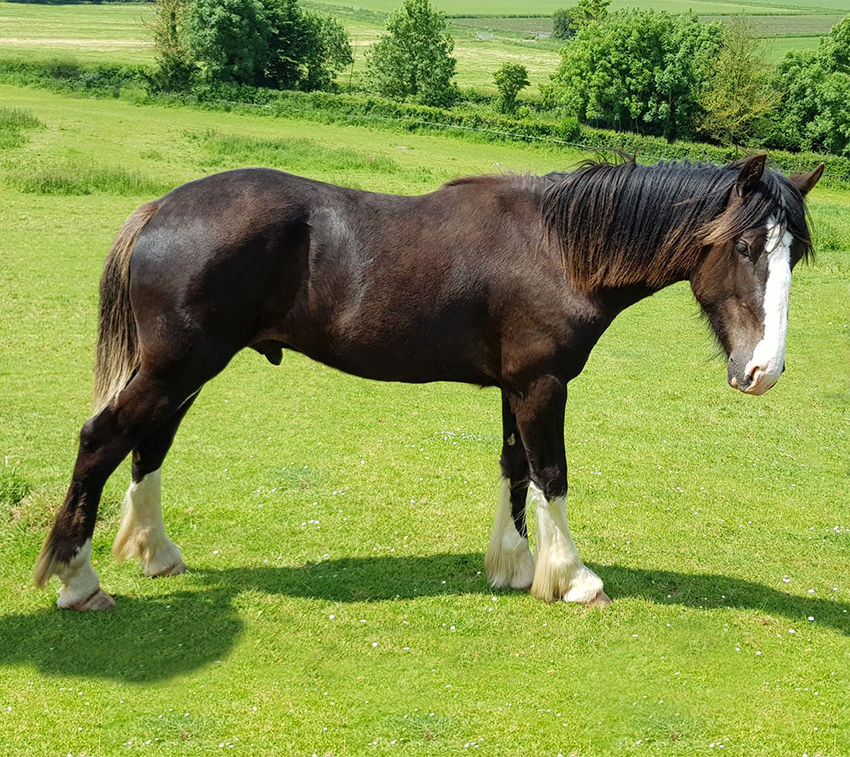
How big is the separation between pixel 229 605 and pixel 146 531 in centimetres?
82

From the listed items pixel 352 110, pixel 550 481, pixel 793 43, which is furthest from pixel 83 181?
pixel 793 43

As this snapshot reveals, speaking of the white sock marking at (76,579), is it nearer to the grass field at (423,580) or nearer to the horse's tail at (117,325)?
the grass field at (423,580)

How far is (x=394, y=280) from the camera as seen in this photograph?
231 inches

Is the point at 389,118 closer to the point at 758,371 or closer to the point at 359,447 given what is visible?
the point at 359,447

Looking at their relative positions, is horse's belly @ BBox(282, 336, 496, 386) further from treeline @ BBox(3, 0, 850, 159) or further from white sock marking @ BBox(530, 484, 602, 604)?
treeline @ BBox(3, 0, 850, 159)

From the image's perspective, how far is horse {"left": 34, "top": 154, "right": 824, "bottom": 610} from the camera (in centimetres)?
565

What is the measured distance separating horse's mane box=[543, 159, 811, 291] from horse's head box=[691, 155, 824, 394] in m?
0.11

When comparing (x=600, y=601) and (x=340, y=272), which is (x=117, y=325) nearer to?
(x=340, y=272)

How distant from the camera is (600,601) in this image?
6328 mm

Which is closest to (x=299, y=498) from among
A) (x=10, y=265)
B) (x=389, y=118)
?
(x=10, y=265)

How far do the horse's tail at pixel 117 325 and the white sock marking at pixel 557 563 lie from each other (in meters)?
2.80

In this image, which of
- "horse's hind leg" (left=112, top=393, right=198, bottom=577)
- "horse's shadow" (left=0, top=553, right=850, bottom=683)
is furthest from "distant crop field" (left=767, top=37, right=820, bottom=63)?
"horse's hind leg" (left=112, top=393, right=198, bottom=577)

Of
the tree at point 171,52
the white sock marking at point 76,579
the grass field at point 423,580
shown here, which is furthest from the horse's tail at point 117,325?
the tree at point 171,52

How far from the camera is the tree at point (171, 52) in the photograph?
177 feet
